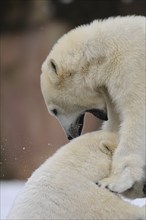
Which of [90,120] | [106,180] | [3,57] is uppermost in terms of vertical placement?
[106,180]

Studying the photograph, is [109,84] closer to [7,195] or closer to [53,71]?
[53,71]

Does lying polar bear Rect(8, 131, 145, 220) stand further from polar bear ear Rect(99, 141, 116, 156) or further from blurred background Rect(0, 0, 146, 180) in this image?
blurred background Rect(0, 0, 146, 180)

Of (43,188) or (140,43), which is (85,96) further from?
(43,188)

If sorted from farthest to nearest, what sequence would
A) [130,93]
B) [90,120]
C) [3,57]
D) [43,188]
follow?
[3,57], [90,120], [130,93], [43,188]

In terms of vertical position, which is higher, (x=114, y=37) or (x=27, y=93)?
(x=114, y=37)

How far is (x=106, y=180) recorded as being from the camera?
18.4 ft

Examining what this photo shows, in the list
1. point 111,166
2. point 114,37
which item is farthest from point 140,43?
point 111,166

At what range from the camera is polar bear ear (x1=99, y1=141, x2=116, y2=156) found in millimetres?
5671

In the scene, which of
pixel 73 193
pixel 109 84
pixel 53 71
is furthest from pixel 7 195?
pixel 73 193

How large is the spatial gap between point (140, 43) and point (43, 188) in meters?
1.23

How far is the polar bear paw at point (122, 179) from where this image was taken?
557cm

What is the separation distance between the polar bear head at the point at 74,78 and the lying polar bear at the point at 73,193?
701mm

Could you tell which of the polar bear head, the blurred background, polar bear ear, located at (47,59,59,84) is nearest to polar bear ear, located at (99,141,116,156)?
the polar bear head

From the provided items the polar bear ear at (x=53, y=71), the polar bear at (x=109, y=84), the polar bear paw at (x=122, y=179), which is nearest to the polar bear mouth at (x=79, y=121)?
the polar bear at (x=109, y=84)
